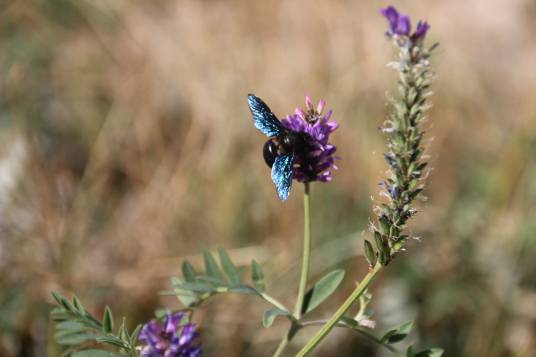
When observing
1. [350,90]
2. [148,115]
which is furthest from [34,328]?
[350,90]

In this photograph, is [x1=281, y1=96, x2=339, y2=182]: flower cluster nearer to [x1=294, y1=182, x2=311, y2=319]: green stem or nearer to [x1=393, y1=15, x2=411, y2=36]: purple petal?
[x1=294, y1=182, x2=311, y2=319]: green stem

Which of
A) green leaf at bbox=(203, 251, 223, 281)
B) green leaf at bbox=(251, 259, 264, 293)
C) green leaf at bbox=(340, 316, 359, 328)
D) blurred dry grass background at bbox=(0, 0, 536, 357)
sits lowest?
green leaf at bbox=(340, 316, 359, 328)

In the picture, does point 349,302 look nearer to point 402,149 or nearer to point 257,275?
point 402,149

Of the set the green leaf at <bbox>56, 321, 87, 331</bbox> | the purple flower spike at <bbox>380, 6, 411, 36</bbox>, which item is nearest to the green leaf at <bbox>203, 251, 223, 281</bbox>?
the green leaf at <bbox>56, 321, 87, 331</bbox>

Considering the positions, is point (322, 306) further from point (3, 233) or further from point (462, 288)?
point (3, 233)

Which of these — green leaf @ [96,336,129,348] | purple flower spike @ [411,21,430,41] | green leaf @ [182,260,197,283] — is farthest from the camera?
green leaf @ [182,260,197,283]

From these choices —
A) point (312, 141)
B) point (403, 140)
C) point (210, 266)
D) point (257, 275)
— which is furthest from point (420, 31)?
point (210, 266)
